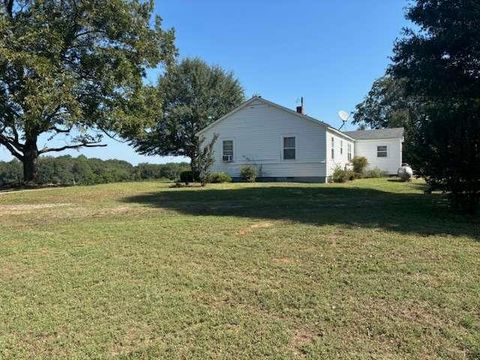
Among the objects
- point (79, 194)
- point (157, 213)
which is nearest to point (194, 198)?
point (157, 213)

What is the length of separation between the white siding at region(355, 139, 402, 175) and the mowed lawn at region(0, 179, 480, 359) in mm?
24326

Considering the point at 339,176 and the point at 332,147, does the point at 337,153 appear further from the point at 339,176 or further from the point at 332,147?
the point at 339,176

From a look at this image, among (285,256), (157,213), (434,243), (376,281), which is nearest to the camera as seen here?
(376,281)

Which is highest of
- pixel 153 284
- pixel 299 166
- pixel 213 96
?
pixel 213 96

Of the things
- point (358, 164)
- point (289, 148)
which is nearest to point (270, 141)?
point (289, 148)

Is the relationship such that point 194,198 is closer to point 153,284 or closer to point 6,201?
point 6,201

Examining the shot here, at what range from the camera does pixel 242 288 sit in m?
5.01

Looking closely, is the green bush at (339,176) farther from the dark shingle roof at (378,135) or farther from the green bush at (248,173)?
the dark shingle roof at (378,135)

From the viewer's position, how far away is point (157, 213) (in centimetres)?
974

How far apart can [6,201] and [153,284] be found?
9854mm

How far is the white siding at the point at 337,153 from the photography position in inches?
919

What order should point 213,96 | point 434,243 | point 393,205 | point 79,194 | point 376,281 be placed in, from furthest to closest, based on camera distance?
point 213,96
point 79,194
point 393,205
point 434,243
point 376,281

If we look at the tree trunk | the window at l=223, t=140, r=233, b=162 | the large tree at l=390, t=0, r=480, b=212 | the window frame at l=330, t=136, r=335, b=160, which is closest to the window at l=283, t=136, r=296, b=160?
the window frame at l=330, t=136, r=335, b=160

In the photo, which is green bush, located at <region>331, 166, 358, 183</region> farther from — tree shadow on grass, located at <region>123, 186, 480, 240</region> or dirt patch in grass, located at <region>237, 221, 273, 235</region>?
dirt patch in grass, located at <region>237, 221, 273, 235</region>
